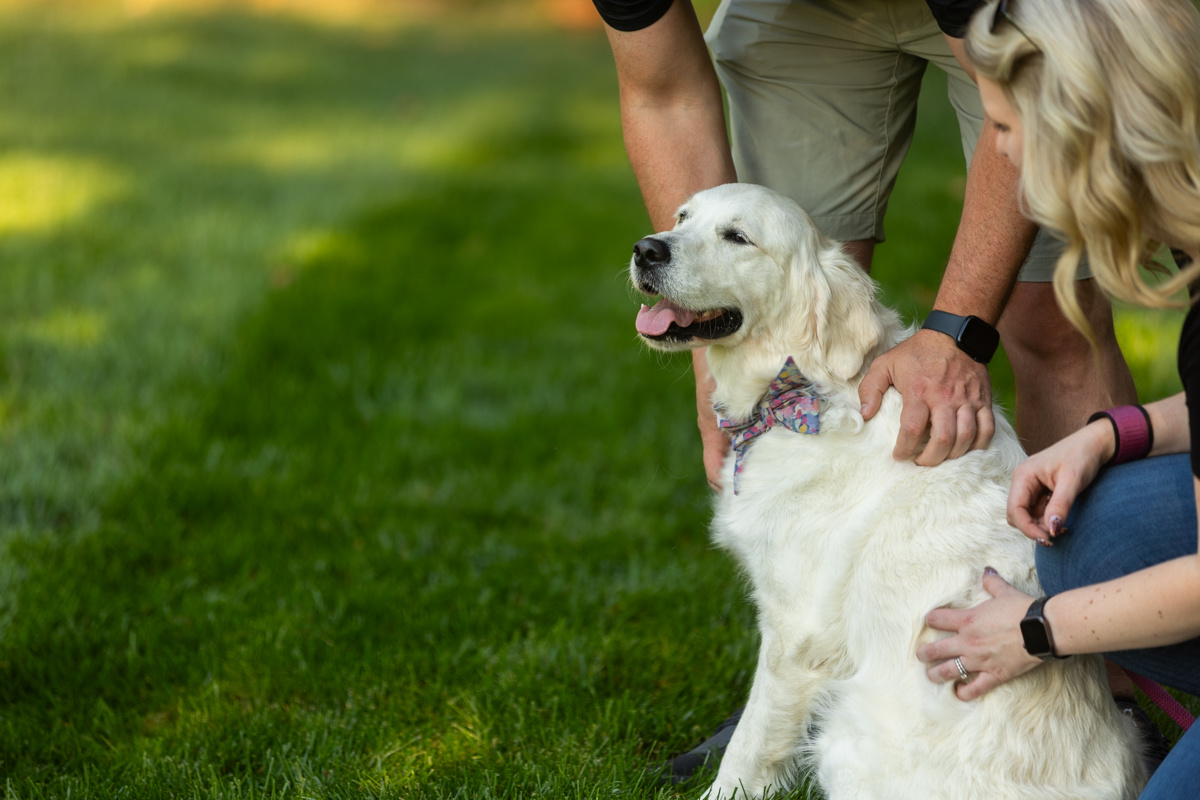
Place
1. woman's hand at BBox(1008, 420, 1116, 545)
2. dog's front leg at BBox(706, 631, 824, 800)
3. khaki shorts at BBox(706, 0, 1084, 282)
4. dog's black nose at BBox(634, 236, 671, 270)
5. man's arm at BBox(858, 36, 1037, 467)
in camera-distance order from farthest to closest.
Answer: khaki shorts at BBox(706, 0, 1084, 282)
dog's black nose at BBox(634, 236, 671, 270)
dog's front leg at BBox(706, 631, 824, 800)
man's arm at BBox(858, 36, 1037, 467)
woman's hand at BBox(1008, 420, 1116, 545)

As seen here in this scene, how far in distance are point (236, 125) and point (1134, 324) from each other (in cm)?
811

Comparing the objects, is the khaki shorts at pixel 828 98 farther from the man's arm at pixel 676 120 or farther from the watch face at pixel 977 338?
the watch face at pixel 977 338

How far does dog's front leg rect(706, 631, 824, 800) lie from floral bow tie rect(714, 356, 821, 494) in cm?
39

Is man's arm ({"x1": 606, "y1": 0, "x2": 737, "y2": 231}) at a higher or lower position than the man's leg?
higher

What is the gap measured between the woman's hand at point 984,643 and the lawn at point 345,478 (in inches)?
29.0

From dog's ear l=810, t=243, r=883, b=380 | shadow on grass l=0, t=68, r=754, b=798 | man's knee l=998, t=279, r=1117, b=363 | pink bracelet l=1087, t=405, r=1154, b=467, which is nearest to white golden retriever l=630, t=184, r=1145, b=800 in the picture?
dog's ear l=810, t=243, r=883, b=380

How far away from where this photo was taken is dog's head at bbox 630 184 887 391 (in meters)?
2.30

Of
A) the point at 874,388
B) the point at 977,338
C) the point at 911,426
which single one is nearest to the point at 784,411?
the point at 874,388

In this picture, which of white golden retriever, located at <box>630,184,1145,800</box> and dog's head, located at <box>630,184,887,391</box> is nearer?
white golden retriever, located at <box>630,184,1145,800</box>

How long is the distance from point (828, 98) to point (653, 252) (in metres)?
0.70

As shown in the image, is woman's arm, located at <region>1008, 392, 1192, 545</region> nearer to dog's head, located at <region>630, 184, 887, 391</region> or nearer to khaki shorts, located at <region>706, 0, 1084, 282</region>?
dog's head, located at <region>630, 184, 887, 391</region>

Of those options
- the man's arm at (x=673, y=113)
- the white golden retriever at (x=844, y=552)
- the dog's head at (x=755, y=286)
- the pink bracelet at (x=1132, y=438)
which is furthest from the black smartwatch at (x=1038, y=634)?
the man's arm at (x=673, y=113)

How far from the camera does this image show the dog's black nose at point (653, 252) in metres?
2.40

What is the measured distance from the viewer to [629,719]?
249 cm
